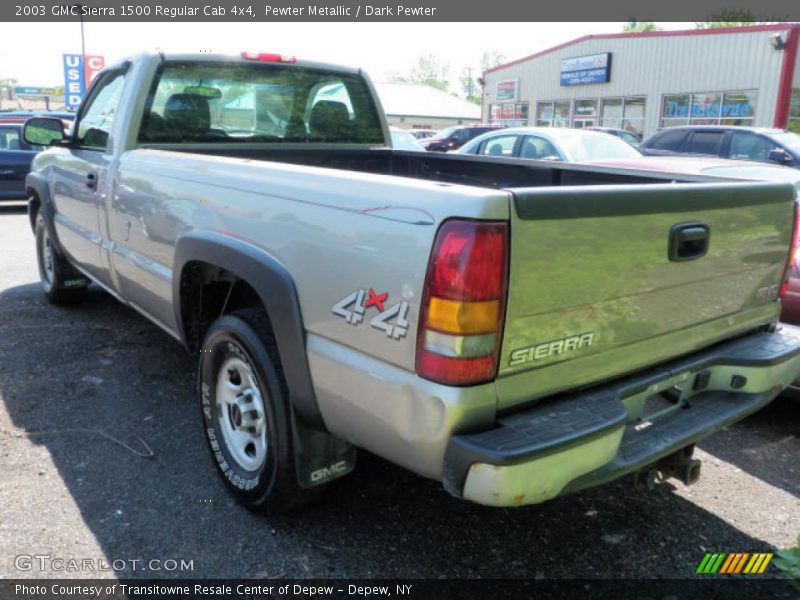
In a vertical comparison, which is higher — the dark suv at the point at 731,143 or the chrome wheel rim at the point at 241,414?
the dark suv at the point at 731,143

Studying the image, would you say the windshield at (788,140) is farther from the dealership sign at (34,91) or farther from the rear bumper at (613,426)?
the dealership sign at (34,91)

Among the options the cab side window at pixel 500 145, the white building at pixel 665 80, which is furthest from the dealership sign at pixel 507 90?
the cab side window at pixel 500 145

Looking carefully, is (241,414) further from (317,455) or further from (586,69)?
(586,69)

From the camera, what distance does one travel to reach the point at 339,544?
2822 millimetres

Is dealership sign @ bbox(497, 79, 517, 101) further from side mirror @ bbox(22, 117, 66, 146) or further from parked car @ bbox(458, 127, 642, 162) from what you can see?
side mirror @ bbox(22, 117, 66, 146)

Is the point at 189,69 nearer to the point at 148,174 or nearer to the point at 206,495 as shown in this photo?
the point at 148,174

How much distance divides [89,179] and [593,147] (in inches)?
252

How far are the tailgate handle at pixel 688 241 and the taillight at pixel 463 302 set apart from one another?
30.0 inches

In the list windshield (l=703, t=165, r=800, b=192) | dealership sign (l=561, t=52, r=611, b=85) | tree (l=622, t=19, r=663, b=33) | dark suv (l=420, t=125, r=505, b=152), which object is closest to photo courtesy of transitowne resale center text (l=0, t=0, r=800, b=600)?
windshield (l=703, t=165, r=800, b=192)

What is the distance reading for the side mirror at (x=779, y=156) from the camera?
32.7 ft

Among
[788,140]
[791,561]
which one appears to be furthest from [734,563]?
[788,140]

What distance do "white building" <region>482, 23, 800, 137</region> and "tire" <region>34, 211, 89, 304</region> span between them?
21.9 metres

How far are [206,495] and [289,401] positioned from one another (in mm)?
885

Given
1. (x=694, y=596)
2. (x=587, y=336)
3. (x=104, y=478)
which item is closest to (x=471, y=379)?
(x=587, y=336)
